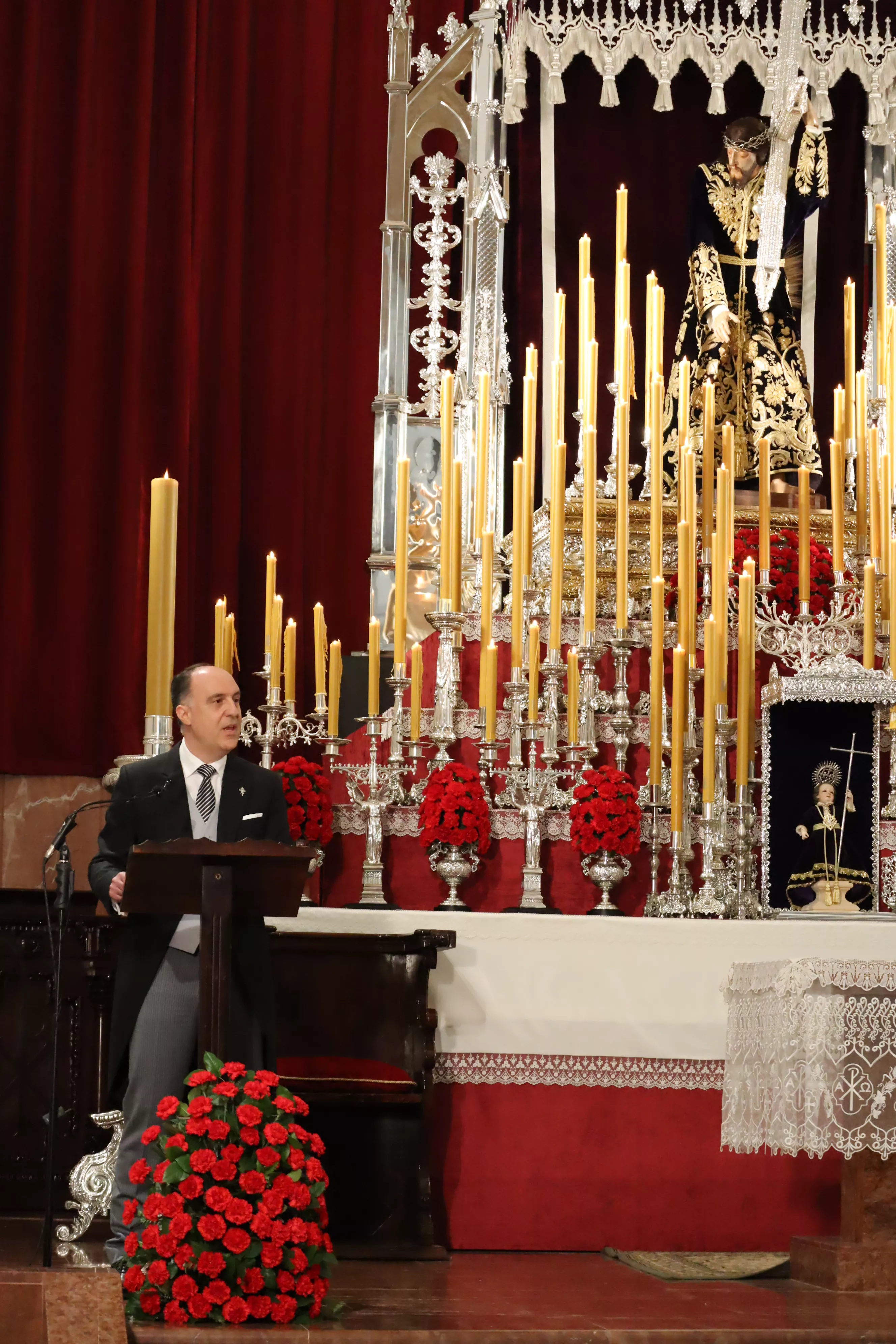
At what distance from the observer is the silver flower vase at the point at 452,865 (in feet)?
17.1

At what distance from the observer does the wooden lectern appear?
3.45m

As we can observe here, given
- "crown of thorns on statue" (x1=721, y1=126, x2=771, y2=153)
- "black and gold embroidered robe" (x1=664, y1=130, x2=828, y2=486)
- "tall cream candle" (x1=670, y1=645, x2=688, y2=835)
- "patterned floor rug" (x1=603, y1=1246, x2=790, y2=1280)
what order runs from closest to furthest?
"patterned floor rug" (x1=603, y1=1246, x2=790, y2=1280) < "tall cream candle" (x1=670, y1=645, x2=688, y2=835) < "black and gold embroidered robe" (x1=664, y1=130, x2=828, y2=486) < "crown of thorns on statue" (x1=721, y1=126, x2=771, y2=153)

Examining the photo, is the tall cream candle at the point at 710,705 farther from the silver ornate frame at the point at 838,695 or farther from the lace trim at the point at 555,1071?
the lace trim at the point at 555,1071

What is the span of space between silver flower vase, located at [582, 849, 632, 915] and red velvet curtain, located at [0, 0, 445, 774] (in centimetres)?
217

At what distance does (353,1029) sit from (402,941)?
0.30 m

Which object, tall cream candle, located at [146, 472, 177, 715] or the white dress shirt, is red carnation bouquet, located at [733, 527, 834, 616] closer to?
tall cream candle, located at [146, 472, 177, 715]

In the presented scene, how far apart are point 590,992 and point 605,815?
2.03 feet

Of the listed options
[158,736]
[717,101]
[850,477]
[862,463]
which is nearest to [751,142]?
[717,101]

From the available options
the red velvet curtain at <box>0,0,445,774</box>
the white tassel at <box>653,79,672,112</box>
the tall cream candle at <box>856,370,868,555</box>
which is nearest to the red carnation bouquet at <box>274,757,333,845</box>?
the red velvet curtain at <box>0,0,445,774</box>

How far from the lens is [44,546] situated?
677cm

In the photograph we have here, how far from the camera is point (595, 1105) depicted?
4.76 meters

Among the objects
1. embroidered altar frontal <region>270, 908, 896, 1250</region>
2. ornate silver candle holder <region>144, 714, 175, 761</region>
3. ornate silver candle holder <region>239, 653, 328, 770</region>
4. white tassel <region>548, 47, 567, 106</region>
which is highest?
white tassel <region>548, 47, 567, 106</region>

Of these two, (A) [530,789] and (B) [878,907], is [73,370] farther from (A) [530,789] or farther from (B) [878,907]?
(B) [878,907]

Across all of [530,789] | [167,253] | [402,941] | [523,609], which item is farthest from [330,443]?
[402,941]
